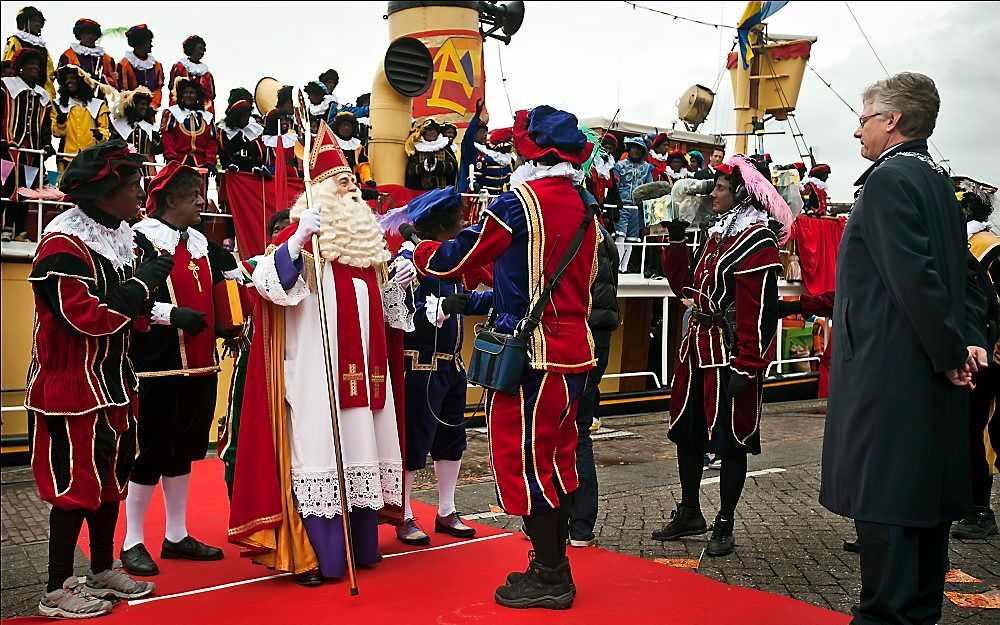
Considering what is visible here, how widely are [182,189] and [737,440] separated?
340 centimetres

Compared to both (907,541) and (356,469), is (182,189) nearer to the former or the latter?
(356,469)

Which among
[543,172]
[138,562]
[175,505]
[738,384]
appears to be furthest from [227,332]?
[738,384]

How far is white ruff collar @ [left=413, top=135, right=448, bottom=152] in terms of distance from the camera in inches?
450

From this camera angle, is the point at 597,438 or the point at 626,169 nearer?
the point at 597,438

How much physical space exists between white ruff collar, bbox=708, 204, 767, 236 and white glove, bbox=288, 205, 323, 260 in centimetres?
242

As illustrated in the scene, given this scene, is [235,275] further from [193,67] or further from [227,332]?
[193,67]

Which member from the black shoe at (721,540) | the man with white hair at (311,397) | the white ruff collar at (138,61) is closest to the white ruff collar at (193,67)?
the white ruff collar at (138,61)

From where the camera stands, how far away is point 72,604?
3.98 m

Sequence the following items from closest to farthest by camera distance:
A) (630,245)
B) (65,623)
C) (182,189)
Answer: (65,623)
(182,189)
(630,245)

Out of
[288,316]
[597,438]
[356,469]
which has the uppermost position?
[288,316]

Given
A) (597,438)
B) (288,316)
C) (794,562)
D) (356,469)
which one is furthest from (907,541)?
(597,438)

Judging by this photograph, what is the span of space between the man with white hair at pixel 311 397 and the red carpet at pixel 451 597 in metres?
0.25

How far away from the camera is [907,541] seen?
3.07m

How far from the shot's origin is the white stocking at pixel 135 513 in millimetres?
4785
